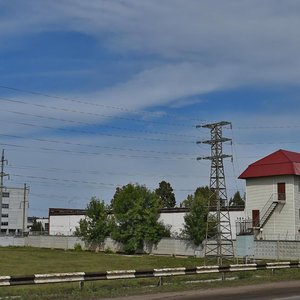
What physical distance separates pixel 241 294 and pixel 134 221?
202 ft

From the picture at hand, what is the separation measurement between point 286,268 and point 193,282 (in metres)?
8.34

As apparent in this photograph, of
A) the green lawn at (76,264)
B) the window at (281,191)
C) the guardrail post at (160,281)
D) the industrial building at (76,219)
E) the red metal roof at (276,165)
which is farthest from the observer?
the industrial building at (76,219)

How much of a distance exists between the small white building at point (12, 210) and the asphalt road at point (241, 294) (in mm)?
151729

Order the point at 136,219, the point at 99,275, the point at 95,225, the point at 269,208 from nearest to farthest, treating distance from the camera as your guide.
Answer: the point at 99,275 < the point at 269,208 < the point at 136,219 < the point at 95,225

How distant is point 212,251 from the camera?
6269 centimetres

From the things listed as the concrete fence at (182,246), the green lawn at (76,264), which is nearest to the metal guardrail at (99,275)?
the concrete fence at (182,246)

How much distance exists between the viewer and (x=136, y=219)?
81.8 metres

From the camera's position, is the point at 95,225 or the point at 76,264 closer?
the point at 76,264

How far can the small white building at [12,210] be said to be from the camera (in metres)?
171

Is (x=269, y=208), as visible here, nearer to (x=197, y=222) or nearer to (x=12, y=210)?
(x=197, y=222)

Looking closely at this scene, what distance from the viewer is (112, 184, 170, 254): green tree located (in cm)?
8019

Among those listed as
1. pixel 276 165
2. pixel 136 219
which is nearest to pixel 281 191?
pixel 276 165

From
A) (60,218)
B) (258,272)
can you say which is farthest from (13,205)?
(258,272)

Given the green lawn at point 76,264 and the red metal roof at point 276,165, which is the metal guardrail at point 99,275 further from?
the red metal roof at point 276,165
